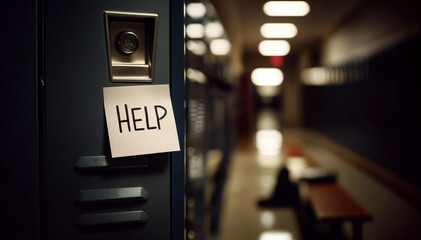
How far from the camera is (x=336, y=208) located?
91.7 inches

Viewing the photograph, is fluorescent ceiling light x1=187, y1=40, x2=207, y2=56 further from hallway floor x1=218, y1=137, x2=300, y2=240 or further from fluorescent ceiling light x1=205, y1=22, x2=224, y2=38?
hallway floor x1=218, y1=137, x2=300, y2=240

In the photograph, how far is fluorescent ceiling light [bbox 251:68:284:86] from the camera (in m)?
16.4

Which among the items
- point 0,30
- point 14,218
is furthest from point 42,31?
point 14,218

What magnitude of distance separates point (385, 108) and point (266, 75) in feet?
43.1

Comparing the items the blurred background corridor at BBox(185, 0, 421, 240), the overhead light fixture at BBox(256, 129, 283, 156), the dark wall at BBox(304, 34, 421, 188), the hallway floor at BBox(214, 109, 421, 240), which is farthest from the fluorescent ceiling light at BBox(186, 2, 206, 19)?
the overhead light fixture at BBox(256, 129, 283, 156)

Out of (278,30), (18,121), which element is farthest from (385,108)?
(278,30)

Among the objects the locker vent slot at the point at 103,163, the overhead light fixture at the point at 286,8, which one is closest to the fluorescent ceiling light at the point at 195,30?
the locker vent slot at the point at 103,163

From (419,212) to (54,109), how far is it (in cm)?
383

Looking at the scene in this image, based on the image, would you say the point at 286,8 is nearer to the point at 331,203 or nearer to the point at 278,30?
the point at 278,30

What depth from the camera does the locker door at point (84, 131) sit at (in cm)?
90

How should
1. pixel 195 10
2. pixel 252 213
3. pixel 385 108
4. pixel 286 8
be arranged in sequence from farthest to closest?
pixel 286 8 < pixel 385 108 < pixel 252 213 < pixel 195 10

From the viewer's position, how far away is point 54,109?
90 cm

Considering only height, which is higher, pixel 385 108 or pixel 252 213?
pixel 385 108

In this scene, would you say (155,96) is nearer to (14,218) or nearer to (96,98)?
(96,98)
